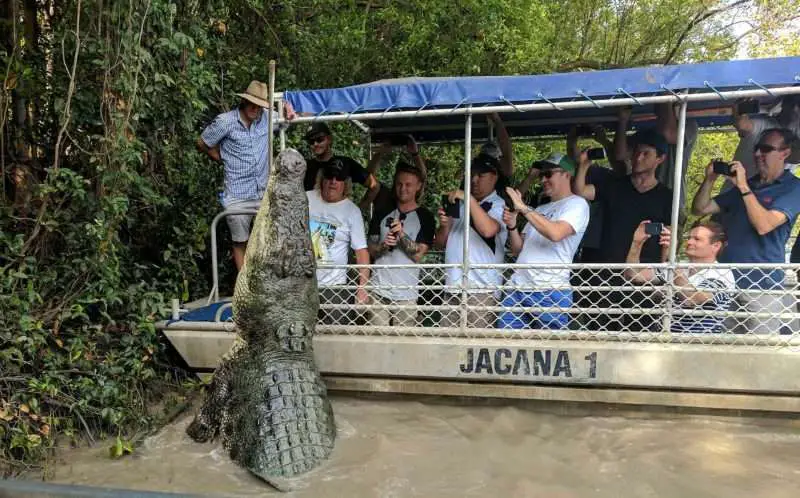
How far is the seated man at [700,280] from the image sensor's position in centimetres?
336

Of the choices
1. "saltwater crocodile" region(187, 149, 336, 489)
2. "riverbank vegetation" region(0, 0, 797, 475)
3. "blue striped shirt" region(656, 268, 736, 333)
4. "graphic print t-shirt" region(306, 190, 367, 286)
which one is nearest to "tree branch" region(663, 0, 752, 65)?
"blue striped shirt" region(656, 268, 736, 333)

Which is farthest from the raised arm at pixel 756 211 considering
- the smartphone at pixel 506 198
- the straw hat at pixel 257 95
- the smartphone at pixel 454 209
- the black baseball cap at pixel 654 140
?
the straw hat at pixel 257 95

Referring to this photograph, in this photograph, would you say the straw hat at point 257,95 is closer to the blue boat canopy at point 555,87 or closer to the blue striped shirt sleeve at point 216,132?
the blue striped shirt sleeve at point 216,132

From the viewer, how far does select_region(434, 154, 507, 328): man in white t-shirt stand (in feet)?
12.3

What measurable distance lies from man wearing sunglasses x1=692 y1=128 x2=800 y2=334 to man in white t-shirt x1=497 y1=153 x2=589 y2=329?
938 millimetres

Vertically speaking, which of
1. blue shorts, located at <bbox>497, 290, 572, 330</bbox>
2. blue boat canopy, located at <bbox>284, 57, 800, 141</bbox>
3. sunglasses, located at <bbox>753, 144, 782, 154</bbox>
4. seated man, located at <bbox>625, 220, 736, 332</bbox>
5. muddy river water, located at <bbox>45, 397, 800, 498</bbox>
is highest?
blue boat canopy, located at <bbox>284, 57, 800, 141</bbox>

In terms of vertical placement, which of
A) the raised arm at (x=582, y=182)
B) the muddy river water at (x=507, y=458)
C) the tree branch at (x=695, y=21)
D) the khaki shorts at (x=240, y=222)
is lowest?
the muddy river water at (x=507, y=458)

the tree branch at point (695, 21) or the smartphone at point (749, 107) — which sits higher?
the tree branch at point (695, 21)

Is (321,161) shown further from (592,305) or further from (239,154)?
(592,305)

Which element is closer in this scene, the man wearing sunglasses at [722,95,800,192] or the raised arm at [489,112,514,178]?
the man wearing sunglasses at [722,95,800,192]

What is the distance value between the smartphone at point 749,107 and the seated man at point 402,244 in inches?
91.6

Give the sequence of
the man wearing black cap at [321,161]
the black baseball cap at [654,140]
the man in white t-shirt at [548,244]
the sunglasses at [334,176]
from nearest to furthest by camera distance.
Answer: the man in white t-shirt at [548,244] < the black baseball cap at [654,140] < the sunglasses at [334,176] < the man wearing black cap at [321,161]

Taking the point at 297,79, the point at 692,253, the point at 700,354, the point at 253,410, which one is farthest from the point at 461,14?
the point at 253,410

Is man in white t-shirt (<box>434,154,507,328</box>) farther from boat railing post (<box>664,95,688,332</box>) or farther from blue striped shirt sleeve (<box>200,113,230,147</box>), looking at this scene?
blue striped shirt sleeve (<box>200,113,230,147</box>)
